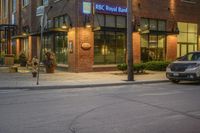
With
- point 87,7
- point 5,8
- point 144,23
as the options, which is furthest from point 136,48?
point 5,8

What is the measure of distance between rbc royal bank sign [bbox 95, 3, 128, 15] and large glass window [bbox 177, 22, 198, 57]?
704 centimetres

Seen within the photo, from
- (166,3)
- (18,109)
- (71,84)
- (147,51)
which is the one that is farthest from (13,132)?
(166,3)

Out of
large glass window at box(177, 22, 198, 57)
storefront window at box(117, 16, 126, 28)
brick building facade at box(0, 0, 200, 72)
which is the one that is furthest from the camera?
large glass window at box(177, 22, 198, 57)

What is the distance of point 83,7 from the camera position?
A: 2627cm

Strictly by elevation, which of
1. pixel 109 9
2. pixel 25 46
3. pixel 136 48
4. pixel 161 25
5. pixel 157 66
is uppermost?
pixel 109 9

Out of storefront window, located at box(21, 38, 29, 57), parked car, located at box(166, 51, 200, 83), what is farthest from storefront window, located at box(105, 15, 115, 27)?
storefront window, located at box(21, 38, 29, 57)

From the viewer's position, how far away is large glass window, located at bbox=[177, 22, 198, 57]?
33.2 meters

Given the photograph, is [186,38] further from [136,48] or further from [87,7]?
[87,7]

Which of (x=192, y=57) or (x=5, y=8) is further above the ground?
(x=5, y=8)

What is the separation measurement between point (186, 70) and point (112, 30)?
32.5 feet

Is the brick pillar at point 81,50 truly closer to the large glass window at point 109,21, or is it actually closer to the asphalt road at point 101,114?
the large glass window at point 109,21

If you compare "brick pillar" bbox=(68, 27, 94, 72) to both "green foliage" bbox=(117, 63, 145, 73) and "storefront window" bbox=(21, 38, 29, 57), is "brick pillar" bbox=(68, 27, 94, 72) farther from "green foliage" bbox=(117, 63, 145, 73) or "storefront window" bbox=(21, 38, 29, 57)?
"storefront window" bbox=(21, 38, 29, 57)

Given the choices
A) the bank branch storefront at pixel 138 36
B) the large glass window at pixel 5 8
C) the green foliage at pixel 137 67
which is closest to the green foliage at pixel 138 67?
the green foliage at pixel 137 67

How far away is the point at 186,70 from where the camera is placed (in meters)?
18.4
